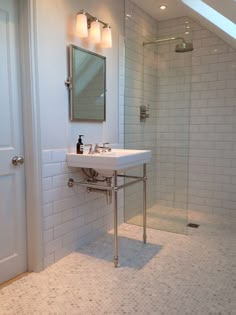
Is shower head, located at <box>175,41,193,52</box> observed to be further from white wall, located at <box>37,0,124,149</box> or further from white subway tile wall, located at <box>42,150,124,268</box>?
white subway tile wall, located at <box>42,150,124,268</box>

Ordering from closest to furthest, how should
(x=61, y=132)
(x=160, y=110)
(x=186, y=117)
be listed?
(x=61, y=132) < (x=186, y=117) < (x=160, y=110)

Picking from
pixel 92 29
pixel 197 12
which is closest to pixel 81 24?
pixel 92 29

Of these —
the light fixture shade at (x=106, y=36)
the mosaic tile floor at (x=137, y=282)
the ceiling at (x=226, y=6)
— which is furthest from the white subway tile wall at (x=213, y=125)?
the light fixture shade at (x=106, y=36)

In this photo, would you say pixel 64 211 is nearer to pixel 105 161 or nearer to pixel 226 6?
pixel 105 161

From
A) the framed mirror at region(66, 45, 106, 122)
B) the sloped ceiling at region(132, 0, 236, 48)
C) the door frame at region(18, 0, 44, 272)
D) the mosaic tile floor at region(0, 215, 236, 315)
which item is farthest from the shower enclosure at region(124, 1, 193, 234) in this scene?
the door frame at region(18, 0, 44, 272)

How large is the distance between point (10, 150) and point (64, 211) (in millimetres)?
730

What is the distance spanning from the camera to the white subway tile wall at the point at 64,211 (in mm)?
2230

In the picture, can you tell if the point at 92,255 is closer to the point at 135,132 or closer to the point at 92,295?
the point at 92,295

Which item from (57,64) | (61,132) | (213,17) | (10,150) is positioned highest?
(213,17)

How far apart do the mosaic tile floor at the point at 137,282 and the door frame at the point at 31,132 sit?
264 mm

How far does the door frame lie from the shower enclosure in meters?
1.37

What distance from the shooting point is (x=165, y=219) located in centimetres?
328

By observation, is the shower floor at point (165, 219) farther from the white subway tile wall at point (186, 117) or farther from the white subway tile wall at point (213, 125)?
the white subway tile wall at point (213, 125)

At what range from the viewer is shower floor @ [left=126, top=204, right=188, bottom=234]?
3.11m
